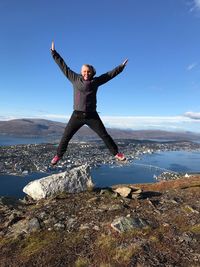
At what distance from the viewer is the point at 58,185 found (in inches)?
782

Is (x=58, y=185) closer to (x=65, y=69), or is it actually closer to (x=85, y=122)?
(x=85, y=122)

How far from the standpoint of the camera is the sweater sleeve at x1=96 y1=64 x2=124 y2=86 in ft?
44.7

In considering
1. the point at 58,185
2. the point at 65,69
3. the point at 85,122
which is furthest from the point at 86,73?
the point at 58,185

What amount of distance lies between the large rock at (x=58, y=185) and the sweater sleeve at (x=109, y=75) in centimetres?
824

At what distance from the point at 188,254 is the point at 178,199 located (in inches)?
A: 267

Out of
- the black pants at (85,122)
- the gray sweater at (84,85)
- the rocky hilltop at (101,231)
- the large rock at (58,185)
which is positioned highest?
the gray sweater at (84,85)

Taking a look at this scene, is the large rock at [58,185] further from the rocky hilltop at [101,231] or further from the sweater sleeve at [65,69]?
the sweater sleeve at [65,69]

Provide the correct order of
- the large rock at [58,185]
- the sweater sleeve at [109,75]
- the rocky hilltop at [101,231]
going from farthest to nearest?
the large rock at [58,185]
the sweater sleeve at [109,75]
the rocky hilltop at [101,231]

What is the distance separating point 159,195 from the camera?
20000 mm

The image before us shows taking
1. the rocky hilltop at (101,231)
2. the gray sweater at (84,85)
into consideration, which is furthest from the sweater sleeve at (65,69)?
the rocky hilltop at (101,231)

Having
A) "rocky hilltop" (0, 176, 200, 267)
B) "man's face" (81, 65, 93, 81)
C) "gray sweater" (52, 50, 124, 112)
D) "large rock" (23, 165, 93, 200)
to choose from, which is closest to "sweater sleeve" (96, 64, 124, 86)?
"gray sweater" (52, 50, 124, 112)

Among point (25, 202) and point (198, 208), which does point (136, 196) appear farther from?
point (25, 202)

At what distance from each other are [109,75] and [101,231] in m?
6.25

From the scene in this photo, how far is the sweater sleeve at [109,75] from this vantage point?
1361cm
